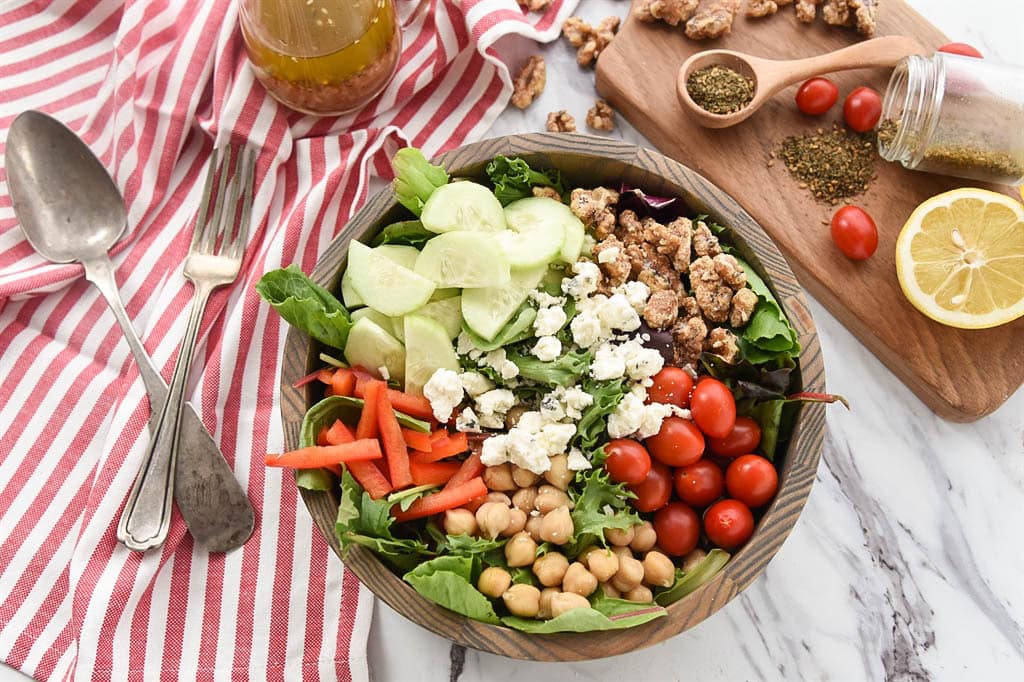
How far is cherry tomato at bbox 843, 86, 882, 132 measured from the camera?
2.89 meters

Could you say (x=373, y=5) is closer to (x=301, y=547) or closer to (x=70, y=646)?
(x=301, y=547)

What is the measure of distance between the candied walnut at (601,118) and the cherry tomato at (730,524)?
4.43 ft

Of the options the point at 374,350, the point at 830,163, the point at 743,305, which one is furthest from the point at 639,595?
the point at 830,163

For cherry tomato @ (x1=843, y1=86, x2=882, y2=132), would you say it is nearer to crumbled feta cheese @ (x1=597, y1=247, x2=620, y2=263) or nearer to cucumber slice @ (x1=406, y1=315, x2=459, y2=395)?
crumbled feta cheese @ (x1=597, y1=247, x2=620, y2=263)

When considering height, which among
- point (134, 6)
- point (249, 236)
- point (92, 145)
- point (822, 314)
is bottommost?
point (822, 314)

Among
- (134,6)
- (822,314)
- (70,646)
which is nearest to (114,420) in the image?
(70,646)

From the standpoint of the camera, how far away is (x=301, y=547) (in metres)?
2.63

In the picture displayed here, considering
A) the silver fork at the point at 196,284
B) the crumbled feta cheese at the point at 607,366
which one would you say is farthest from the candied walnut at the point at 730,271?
the silver fork at the point at 196,284

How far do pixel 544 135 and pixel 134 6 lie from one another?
1.50 meters

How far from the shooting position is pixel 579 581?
2.13m

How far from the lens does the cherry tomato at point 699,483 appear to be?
2.32 metres

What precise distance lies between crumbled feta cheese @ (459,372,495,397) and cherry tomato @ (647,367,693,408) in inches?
16.7

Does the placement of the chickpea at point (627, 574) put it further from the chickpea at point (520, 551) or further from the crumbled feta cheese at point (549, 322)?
the crumbled feta cheese at point (549, 322)

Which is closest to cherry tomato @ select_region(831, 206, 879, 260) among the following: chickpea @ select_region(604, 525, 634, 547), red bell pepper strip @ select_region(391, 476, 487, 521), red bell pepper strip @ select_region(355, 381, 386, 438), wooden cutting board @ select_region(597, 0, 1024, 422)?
wooden cutting board @ select_region(597, 0, 1024, 422)
